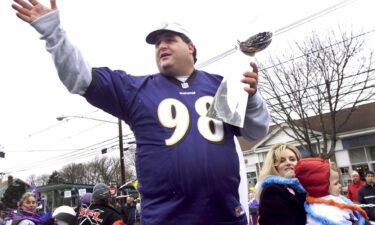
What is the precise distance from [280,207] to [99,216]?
3580 mm

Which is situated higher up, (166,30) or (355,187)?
Result: (166,30)

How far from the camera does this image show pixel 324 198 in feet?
8.87

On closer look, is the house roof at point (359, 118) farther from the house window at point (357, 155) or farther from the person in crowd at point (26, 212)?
the person in crowd at point (26, 212)

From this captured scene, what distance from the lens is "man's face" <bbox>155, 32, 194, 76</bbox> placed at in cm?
210

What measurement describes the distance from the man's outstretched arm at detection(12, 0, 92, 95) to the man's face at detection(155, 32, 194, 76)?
537 millimetres

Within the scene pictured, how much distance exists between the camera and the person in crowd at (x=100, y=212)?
5.37m

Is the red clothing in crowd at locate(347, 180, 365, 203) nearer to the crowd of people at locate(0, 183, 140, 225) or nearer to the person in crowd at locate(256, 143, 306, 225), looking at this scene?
the crowd of people at locate(0, 183, 140, 225)

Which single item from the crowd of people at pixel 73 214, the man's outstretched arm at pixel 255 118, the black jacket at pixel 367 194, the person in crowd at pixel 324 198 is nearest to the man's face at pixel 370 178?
the black jacket at pixel 367 194

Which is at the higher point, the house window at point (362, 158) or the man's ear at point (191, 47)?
the man's ear at point (191, 47)

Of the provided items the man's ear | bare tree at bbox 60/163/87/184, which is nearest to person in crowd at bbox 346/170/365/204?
the man's ear

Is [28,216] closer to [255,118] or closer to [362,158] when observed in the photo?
[255,118]

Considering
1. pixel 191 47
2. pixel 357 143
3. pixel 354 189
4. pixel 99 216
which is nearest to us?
pixel 191 47

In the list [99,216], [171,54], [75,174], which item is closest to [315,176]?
[171,54]

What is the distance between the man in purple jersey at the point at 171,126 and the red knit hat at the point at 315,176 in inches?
34.2
